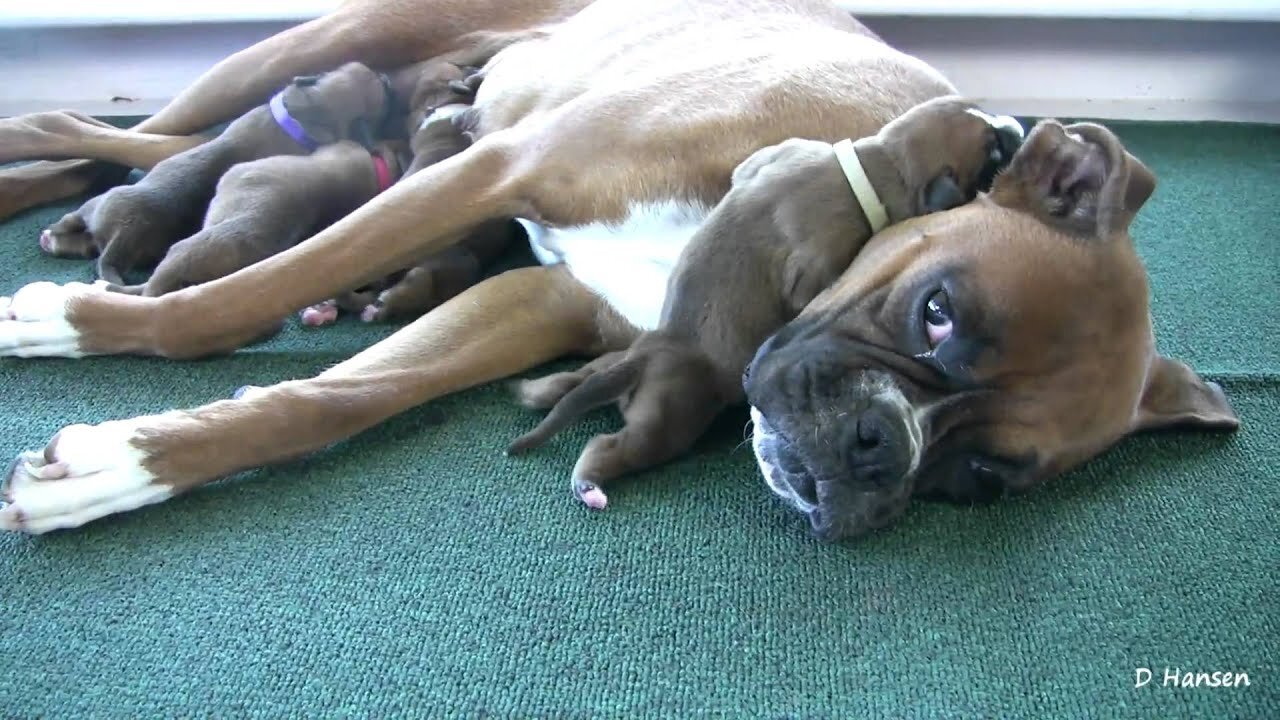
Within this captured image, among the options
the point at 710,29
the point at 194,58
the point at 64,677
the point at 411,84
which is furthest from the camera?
the point at 194,58

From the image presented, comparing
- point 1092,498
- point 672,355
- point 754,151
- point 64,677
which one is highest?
point 754,151

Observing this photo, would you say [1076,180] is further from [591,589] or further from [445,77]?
[445,77]

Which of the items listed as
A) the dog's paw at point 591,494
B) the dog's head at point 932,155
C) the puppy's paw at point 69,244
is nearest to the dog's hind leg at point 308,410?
the dog's paw at point 591,494

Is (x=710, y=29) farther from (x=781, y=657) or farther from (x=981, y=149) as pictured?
(x=781, y=657)

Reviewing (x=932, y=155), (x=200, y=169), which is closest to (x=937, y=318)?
(x=932, y=155)

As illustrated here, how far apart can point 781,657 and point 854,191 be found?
842mm

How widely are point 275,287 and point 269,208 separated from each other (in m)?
0.38

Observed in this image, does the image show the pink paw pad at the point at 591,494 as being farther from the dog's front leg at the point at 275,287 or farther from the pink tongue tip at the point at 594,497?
the dog's front leg at the point at 275,287

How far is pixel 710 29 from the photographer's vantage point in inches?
103

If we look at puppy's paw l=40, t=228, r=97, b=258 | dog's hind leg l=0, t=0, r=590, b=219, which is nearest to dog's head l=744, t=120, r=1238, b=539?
dog's hind leg l=0, t=0, r=590, b=219

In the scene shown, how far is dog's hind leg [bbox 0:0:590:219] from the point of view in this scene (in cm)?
309

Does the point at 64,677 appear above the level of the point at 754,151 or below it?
below

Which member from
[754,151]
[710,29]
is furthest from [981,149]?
[710,29]

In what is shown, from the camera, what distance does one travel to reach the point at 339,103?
277 cm
